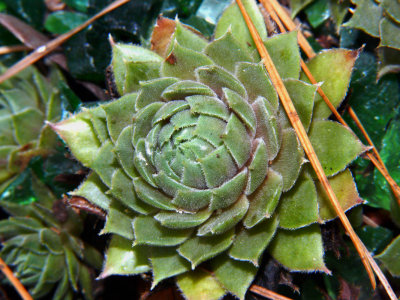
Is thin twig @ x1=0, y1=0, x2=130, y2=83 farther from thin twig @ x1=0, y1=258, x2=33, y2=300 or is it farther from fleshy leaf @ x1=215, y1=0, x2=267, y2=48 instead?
thin twig @ x1=0, y1=258, x2=33, y2=300

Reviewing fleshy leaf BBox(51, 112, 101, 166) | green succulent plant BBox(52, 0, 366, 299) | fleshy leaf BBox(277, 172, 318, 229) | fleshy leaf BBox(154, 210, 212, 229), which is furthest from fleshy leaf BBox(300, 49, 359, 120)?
fleshy leaf BBox(51, 112, 101, 166)

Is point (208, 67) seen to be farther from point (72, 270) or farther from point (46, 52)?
point (72, 270)

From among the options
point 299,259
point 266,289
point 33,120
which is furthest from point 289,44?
point 33,120

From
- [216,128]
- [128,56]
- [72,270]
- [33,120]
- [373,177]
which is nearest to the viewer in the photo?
[216,128]

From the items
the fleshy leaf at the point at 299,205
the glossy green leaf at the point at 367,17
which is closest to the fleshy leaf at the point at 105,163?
the fleshy leaf at the point at 299,205

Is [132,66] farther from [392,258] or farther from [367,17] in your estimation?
[392,258]
